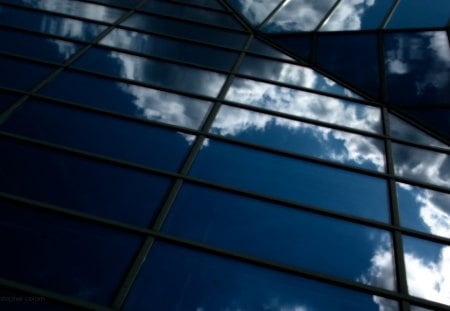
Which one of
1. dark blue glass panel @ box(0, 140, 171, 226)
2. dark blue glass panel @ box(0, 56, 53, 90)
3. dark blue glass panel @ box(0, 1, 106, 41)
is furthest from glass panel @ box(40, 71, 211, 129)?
dark blue glass panel @ box(0, 1, 106, 41)

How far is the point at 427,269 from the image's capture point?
24.0 ft

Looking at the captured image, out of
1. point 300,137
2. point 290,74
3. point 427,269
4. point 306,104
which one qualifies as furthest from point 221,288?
point 290,74

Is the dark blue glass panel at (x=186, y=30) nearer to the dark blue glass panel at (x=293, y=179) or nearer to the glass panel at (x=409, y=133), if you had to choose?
the glass panel at (x=409, y=133)

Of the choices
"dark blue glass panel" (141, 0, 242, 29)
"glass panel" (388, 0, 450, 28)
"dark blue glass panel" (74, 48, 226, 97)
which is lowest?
"dark blue glass panel" (74, 48, 226, 97)

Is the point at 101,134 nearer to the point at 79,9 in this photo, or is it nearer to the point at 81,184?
the point at 81,184

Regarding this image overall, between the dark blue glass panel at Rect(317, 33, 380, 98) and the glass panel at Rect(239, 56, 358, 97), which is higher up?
the dark blue glass panel at Rect(317, 33, 380, 98)

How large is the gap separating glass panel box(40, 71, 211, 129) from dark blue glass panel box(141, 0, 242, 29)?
495cm

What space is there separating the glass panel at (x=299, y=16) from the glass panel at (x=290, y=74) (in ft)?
5.04

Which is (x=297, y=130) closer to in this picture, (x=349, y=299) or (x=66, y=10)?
(x=349, y=299)

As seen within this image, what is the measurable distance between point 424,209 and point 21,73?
345 inches

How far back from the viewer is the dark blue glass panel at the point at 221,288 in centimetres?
618

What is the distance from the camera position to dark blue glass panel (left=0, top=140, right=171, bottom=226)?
7.26 m

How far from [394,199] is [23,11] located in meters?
11.0

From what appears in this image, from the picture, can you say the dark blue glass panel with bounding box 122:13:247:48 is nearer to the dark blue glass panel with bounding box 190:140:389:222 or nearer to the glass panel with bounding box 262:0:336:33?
the glass panel with bounding box 262:0:336:33
